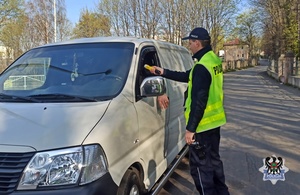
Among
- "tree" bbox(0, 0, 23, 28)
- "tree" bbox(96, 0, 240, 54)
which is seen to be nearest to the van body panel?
"tree" bbox(96, 0, 240, 54)

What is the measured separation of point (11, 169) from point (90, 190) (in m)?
0.59

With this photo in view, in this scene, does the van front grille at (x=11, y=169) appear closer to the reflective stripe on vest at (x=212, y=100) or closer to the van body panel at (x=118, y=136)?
the van body panel at (x=118, y=136)

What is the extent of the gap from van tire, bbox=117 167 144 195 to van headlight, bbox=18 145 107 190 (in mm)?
426

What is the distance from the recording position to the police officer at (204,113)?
3.27m

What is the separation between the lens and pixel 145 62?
153 inches

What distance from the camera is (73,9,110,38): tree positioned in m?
30.7

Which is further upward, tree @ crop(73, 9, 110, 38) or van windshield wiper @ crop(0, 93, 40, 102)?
tree @ crop(73, 9, 110, 38)

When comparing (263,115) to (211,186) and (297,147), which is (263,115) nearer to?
(297,147)

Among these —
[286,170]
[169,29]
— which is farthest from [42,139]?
[169,29]

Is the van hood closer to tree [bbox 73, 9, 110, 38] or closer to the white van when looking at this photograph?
the white van

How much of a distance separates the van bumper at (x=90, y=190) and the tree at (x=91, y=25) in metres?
28.6

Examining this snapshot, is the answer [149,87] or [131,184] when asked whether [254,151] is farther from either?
[131,184]

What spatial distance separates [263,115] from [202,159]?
24.3 feet

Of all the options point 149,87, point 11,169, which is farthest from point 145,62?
point 11,169
